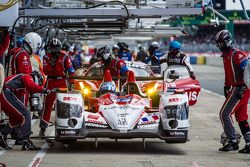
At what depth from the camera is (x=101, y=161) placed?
11.2 meters

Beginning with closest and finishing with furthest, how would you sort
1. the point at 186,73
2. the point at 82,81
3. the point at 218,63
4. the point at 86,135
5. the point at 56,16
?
1. the point at 86,135
2. the point at 56,16
3. the point at 82,81
4. the point at 186,73
5. the point at 218,63

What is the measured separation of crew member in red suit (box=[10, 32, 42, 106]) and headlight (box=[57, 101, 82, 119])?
0.95 meters

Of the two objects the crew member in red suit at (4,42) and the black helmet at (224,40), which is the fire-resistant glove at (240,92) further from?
the crew member in red suit at (4,42)

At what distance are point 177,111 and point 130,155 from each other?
39.8 inches

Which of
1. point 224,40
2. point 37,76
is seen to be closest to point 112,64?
point 37,76

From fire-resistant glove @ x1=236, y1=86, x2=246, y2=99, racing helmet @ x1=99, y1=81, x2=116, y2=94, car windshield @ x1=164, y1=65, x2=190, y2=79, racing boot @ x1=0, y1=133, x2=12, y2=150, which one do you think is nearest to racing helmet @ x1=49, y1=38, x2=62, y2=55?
racing helmet @ x1=99, y1=81, x2=116, y2=94

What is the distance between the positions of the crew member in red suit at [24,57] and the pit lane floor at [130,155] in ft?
4.09

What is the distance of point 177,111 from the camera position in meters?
12.2

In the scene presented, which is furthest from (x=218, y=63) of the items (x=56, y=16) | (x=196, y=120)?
(x=56, y=16)

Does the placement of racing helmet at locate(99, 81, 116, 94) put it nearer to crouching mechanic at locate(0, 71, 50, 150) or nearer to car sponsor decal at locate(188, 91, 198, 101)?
crouching mechanic at locate(0, 71, 50, 150)

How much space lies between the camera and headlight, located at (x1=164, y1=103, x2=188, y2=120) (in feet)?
40.0

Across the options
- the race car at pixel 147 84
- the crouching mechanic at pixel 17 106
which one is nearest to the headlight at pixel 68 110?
the crouching mechanic at pixel 17 106

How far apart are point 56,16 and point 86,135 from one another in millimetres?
3422

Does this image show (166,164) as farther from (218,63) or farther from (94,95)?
(218,63)
